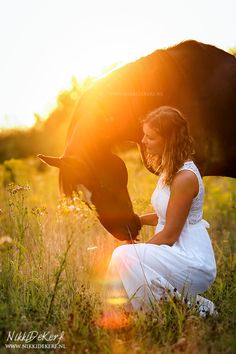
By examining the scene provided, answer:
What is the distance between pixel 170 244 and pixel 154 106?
6.51 feet

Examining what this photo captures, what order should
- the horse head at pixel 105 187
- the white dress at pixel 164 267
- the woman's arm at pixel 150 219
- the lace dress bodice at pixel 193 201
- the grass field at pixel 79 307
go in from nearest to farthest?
1. the grass field at pixel 79 307
2. the white dress at pixel 164 267
3. the lace dress bodice at pixel 193 201
4. the woman's arm at pixel 150 219
5. the horse head at pixel 105 187

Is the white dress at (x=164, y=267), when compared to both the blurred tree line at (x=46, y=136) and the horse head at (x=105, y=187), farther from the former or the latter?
the blurred tree line at (x=46, y=136)

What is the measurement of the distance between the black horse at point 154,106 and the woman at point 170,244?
46.1 inches

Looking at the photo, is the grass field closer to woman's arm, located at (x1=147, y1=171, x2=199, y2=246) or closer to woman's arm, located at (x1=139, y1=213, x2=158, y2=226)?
woman's arm, located at (x1=147, y1=171, x2=199, y2=246)

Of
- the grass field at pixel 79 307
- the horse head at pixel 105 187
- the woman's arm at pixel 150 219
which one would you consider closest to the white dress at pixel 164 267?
the grass field at pixel 79 307

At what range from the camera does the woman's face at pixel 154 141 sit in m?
4.35

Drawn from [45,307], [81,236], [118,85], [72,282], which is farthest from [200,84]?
[45,307]

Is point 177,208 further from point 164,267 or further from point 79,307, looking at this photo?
point 79,307

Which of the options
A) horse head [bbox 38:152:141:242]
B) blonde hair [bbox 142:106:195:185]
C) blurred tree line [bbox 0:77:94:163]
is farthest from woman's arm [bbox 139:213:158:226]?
blurred tree line [bbox 0:77:94:163]

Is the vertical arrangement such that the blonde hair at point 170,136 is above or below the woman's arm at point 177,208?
above

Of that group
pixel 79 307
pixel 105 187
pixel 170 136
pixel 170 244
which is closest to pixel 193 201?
pixel 170 244

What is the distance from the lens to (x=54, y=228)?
5.81 metres

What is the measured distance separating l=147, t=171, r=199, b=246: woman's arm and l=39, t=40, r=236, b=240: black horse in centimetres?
129

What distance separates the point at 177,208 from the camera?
4.16 m
